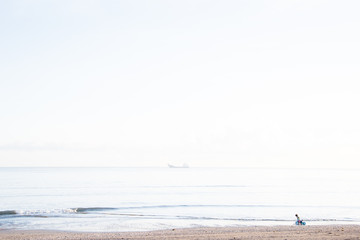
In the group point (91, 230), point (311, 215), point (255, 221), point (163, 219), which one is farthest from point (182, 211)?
point (91, 230)

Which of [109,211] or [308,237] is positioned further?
[109,211]

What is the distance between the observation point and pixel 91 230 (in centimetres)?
2886

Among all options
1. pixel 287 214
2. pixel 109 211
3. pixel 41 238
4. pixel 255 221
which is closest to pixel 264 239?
pixel 41 238

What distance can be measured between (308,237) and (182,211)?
24.9m

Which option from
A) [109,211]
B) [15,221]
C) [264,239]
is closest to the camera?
[264,239]

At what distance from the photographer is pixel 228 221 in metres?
36.2

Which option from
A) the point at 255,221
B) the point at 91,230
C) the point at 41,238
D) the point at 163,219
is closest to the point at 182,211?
the point at 163,219

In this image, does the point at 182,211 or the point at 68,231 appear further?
the point at 182,211

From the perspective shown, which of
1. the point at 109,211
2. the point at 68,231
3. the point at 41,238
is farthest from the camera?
the point at 109,211

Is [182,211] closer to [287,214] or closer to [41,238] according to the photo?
[287,214]

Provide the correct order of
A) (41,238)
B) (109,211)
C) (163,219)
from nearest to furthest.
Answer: (41,238) < (163,219) < (109,211)

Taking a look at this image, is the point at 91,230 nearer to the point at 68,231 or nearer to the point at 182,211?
the point at 68,231

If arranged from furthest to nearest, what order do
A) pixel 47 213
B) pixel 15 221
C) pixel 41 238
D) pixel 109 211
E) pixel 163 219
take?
pixel 109 211 → pixel 47 213 → pixel 163 219 → pixel 15 221 → pixel 41 238

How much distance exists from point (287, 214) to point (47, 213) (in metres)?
27.5
